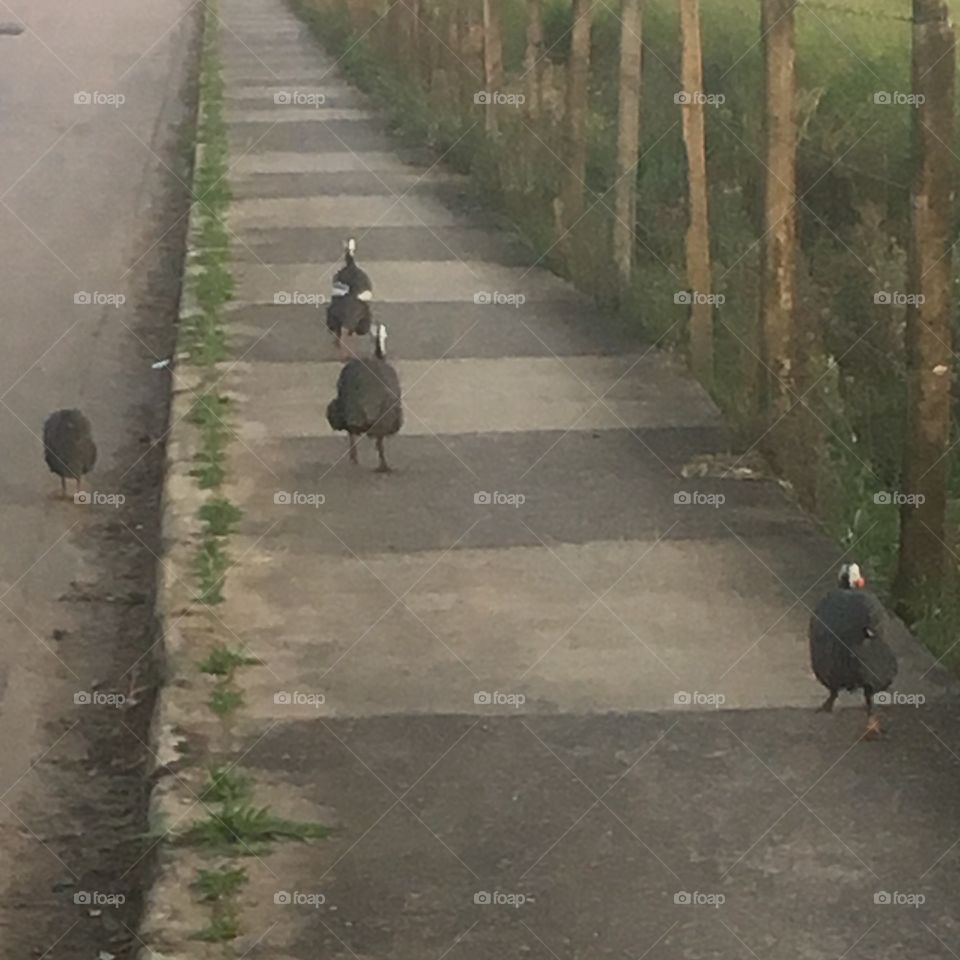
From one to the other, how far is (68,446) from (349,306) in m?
2.43

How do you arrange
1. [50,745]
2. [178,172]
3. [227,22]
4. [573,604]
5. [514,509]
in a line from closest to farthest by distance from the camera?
[50,745]
[573,604]
[514,509]
[178,172]
[227,22]

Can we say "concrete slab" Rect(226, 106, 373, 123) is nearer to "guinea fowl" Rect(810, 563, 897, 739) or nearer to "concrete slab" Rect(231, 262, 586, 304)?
"concrete slab" Rect(231, 262, 586, 304)

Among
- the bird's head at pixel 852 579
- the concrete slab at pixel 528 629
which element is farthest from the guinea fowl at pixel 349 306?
the bird's head at pixel 852 579

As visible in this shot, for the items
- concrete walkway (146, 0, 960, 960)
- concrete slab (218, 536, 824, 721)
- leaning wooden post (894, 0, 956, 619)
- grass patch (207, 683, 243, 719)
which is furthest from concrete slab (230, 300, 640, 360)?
grass patch (207, 683, 243, 719)

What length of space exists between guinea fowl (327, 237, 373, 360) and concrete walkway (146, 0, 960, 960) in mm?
218

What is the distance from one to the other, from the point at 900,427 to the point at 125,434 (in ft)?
12.5

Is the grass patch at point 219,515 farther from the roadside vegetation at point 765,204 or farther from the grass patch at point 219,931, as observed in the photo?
the grass patch at point 219,931

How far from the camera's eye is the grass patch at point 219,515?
8.38 metres

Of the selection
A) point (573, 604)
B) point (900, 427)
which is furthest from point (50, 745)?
point (900, 427)

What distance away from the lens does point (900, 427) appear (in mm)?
10148

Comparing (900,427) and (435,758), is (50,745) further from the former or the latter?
(900,427)

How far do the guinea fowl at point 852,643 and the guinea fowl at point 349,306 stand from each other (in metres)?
5.24

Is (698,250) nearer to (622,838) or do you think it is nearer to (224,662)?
(224,662)

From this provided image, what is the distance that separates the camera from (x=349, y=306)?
36.8 feet
